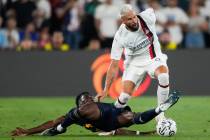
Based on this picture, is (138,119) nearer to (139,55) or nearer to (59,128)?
(59,128)

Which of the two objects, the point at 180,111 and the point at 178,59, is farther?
the point at 178,59

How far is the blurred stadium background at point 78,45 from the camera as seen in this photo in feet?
77.6

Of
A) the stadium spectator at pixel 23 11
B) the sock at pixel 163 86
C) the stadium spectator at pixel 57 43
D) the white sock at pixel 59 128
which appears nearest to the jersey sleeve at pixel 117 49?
the sock at pixel 163 86

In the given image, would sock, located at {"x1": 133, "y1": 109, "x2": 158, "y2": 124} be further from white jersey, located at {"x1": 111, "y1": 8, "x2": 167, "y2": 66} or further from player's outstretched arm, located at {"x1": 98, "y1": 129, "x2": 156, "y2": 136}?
white jersey, located at {"x1": 111, "y1": 8, "x2": 167, "y2": 66}

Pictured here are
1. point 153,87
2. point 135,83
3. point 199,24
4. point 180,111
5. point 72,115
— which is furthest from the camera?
point 199,24

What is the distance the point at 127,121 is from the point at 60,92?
9.86 meters

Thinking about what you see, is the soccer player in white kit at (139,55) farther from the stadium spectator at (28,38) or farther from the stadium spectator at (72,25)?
the stadium spectator at (72,25)

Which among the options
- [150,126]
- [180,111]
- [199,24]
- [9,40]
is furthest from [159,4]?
[150,126]

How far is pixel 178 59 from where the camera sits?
23.8 m

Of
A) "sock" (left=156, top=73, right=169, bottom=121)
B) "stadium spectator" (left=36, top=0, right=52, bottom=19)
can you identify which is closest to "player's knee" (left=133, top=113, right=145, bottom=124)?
"sock" (left=156, top=73, right=169, bottom=121)

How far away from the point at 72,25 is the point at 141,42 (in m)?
9.89

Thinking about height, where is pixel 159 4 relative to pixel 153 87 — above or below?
above

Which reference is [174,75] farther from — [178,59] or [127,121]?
[127,121]

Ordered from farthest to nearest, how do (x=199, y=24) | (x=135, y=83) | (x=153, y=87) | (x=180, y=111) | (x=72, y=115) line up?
(x=199, y=24)
(x=153, y=87)
(x=180, y=111)
(x=135, y=83)
(x=72, y=115)
